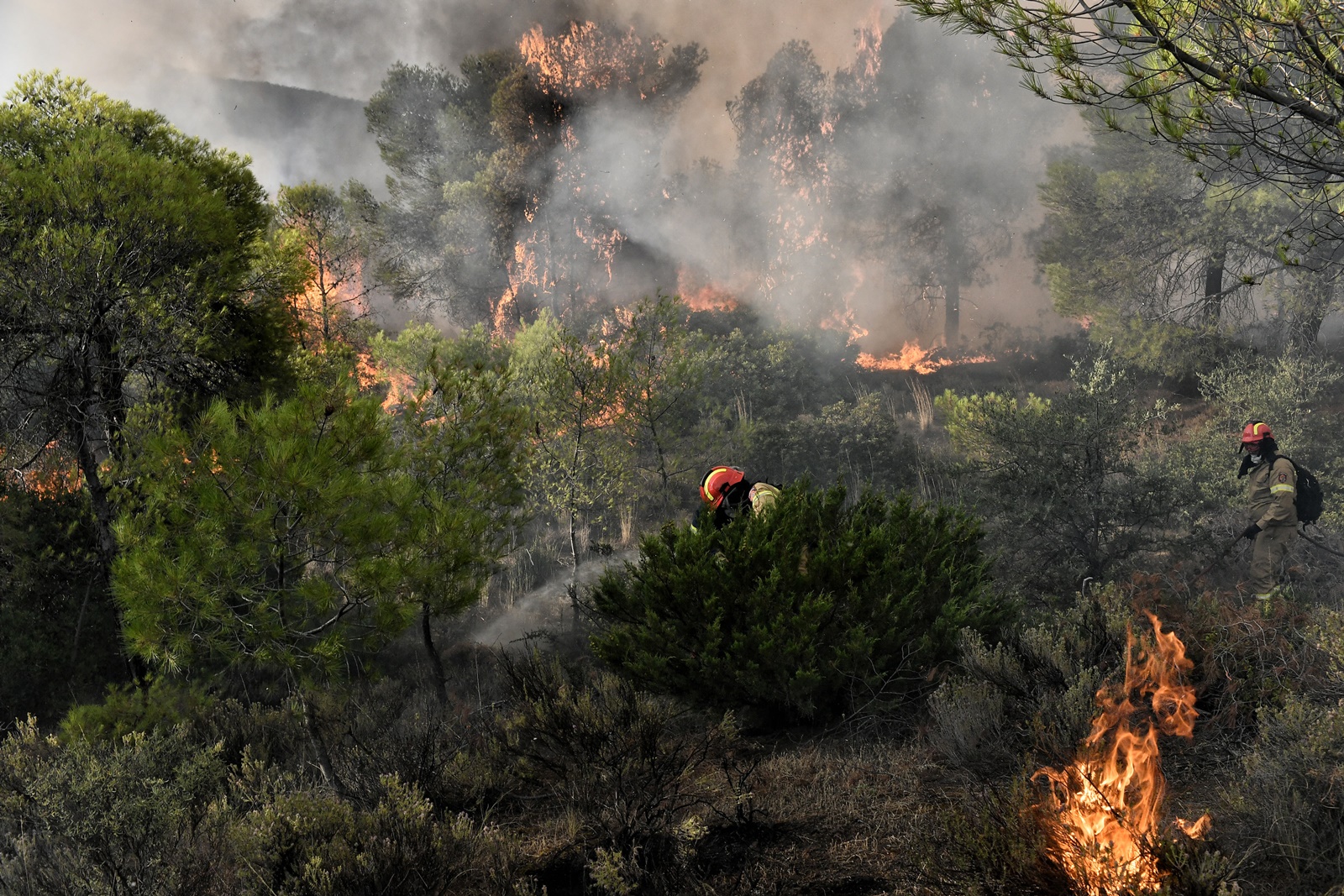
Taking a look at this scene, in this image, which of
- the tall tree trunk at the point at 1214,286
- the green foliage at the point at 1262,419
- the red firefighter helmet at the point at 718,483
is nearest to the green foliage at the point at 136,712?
the red firefighter helmet at the point at 718,483

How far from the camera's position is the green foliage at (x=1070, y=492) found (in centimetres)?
873

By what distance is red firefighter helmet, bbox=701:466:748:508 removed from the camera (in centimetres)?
574

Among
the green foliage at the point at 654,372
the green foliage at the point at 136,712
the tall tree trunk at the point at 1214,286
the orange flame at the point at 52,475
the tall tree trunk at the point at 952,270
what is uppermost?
the tall tree trunk at the point at 952,270

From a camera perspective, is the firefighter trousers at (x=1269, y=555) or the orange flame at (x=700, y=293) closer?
the firefighter trousers at (x=1269, y=555)

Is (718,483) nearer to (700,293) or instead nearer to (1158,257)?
(1158,257)

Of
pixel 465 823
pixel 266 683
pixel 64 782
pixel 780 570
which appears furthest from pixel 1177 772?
pixel 266 683

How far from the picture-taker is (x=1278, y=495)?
299 inches

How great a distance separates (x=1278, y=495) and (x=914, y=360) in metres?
18.8

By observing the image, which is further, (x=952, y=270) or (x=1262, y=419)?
(x=952, y=270)

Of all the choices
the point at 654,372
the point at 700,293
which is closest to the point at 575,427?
the point at 654,372

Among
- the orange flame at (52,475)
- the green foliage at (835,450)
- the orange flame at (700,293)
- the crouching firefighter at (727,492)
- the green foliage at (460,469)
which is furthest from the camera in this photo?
the orange flame at (700,293)

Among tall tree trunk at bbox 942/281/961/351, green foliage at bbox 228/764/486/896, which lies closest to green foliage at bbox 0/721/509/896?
green foliage at bbox 228/764/486/896

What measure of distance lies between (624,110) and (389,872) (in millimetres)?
33987

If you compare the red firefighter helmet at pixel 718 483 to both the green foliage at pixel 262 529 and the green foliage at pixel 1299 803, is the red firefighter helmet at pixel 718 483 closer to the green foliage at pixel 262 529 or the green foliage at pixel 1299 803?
the green foliage at pixel 262 529
